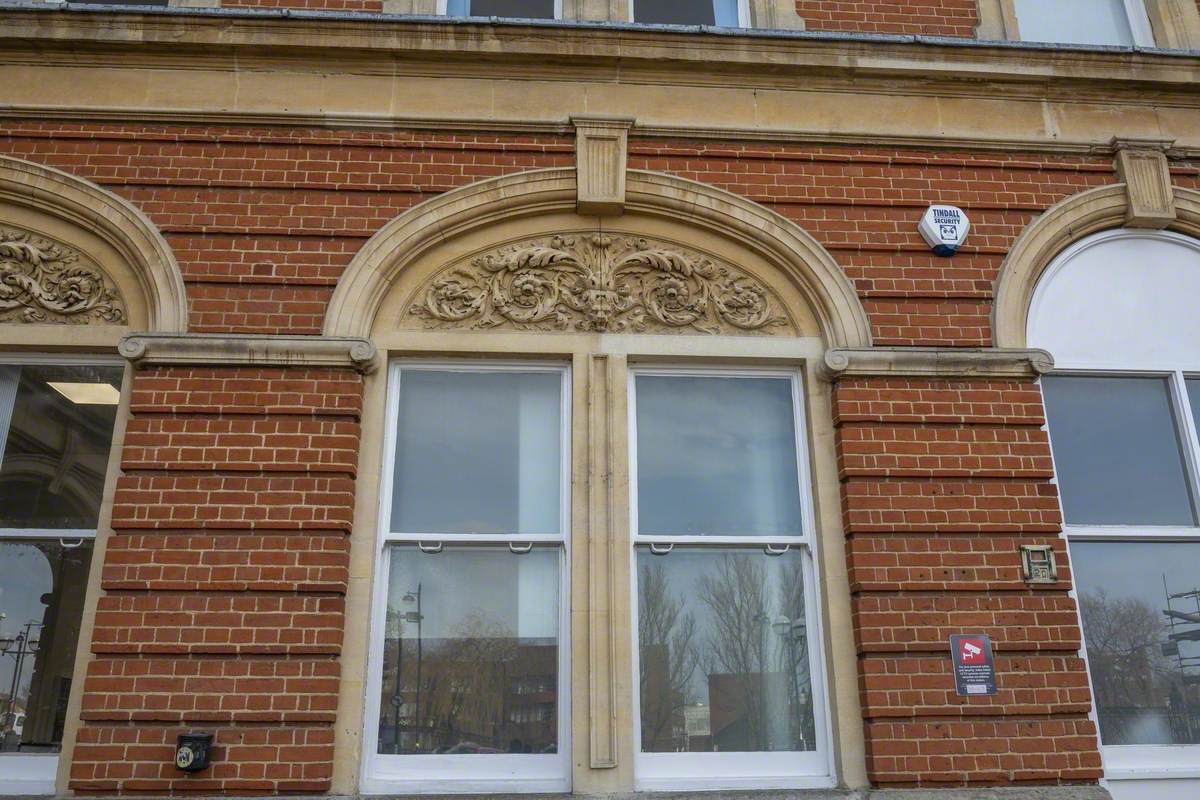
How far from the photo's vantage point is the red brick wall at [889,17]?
6.94 meters

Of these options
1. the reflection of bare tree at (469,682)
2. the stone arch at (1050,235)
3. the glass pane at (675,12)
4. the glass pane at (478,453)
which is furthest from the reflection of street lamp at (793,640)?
the glass pane at (675,12)

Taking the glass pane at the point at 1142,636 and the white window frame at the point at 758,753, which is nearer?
the white window frame at the point at 758,753

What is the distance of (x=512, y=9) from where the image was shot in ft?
23.4

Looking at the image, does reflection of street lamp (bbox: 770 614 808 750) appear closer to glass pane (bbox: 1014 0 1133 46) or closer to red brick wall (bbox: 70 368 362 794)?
red brick wall (bbox: 70 368 362 794)

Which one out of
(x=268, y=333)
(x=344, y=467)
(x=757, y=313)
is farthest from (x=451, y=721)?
(x=757, y=313)

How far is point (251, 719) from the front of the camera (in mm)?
5055

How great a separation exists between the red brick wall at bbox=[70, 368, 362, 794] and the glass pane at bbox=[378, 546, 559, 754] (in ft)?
1.32

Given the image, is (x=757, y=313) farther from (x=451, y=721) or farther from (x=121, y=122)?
(x=121, y=122)

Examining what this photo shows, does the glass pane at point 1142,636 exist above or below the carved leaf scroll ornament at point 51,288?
below

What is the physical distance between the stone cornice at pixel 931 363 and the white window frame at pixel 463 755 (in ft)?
5.70

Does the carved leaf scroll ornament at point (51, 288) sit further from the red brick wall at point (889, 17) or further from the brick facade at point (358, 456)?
the red brick wall at point (889, 17)

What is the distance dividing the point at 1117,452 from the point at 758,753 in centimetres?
309

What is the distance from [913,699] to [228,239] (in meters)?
5.01

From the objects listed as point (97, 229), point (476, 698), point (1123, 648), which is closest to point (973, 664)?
point (1123, 648)
